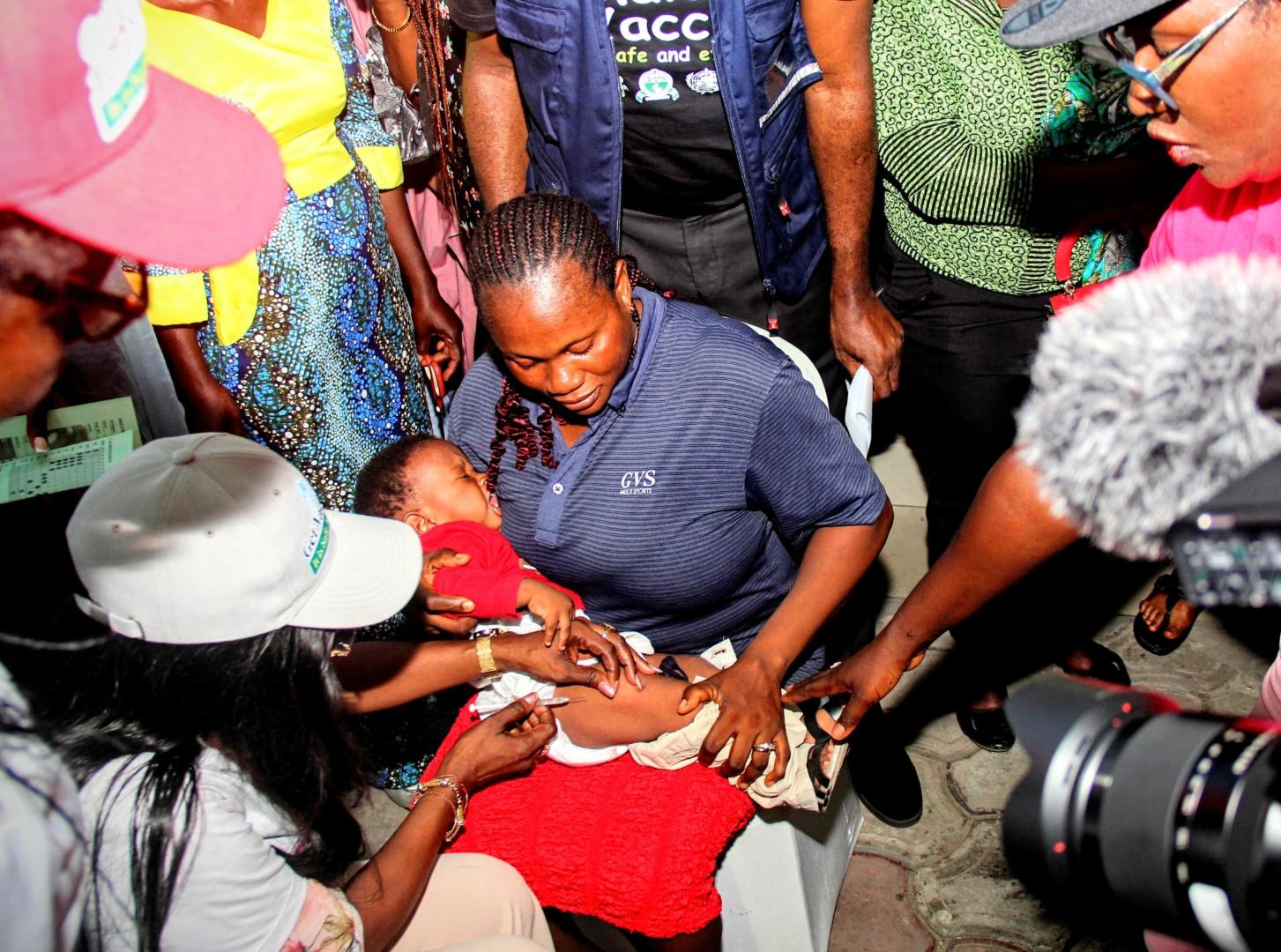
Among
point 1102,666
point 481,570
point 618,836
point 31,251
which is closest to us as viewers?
point 31,251

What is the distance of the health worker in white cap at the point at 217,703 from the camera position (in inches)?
62.5

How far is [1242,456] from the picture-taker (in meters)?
1.07

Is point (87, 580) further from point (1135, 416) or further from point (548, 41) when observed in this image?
point (548, 41)

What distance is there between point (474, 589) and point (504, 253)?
71 centimetres

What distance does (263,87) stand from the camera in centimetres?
248

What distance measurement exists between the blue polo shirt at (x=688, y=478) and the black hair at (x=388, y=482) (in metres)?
0.18

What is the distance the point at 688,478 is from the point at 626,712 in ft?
1.67

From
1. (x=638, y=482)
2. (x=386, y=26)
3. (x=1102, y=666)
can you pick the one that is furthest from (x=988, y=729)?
(x=386, y=26)

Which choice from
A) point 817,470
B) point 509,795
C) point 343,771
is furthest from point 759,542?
point 343,771

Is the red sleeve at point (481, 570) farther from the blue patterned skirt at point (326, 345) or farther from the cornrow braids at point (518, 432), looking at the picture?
the blue patterned skirt at point (326, 345)

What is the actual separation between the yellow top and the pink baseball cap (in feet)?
3.50

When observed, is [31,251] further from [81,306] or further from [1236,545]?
[1236,545]

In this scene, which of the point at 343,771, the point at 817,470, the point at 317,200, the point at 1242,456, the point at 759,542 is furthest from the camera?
the point at 317,200

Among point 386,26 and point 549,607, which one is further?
point 386,26
